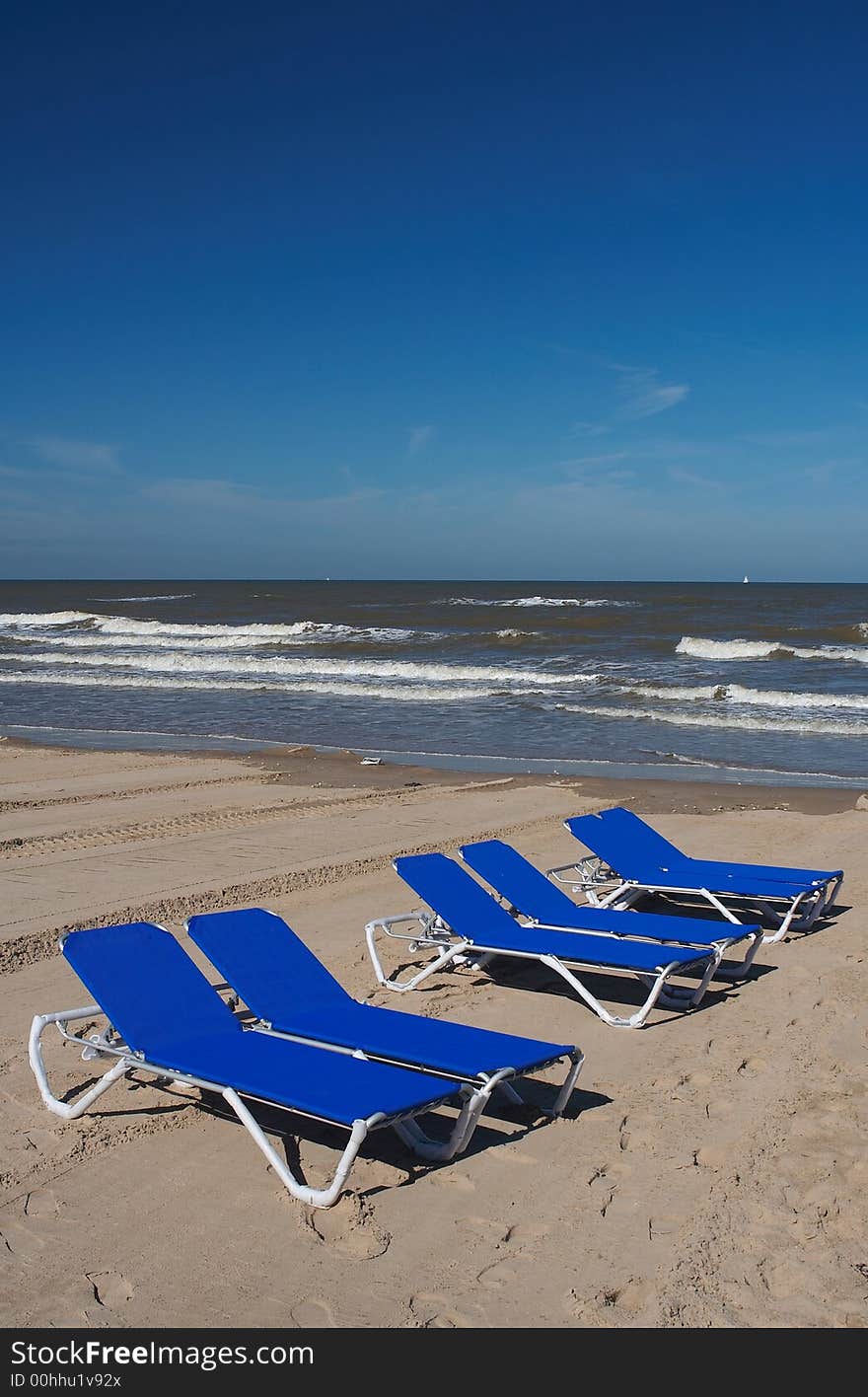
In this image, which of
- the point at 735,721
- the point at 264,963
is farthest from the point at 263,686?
the point at 264,963

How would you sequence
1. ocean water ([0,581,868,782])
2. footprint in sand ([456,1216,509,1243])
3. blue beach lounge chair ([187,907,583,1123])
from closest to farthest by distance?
footprint in sand ([456,1216,509,1243]) → blue beach lounge chair ([187,907,583,1123]) → ocean water ([0,581,868,782])

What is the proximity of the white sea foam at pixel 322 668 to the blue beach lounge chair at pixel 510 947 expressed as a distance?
17.5m

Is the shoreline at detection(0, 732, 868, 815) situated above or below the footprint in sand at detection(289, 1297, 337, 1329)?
above

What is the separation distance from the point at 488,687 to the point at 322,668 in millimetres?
6646

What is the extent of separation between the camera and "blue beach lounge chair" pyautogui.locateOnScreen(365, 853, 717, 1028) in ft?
18.3

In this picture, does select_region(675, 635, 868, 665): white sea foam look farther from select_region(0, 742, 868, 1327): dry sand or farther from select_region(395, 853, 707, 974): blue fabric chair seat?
select_region(395, 853, 707, 974): blue fabric chair seat

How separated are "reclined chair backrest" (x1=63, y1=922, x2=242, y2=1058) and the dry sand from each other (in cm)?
32

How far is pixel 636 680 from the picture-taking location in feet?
81.5

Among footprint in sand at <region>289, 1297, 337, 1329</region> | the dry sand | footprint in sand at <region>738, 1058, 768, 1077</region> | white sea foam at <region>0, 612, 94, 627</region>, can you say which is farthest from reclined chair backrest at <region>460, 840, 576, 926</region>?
white sea foam at <region>0, 612, 94, 627</region>

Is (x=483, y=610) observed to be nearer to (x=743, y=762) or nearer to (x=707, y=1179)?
(x=743, y=762)

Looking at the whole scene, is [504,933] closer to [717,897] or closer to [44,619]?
[717,897]
